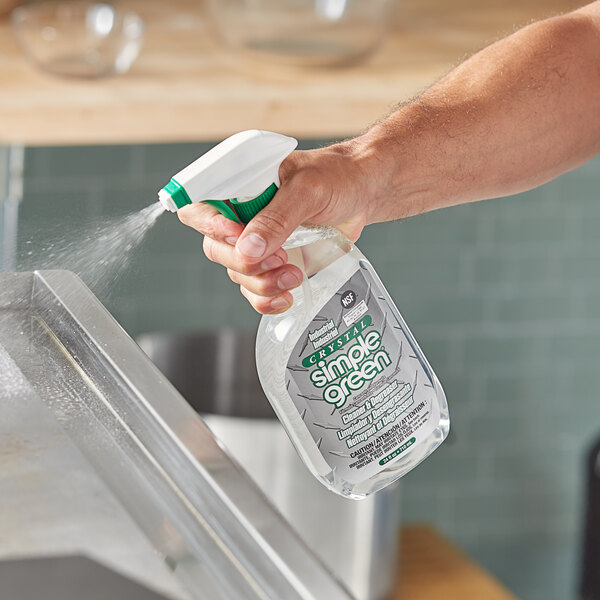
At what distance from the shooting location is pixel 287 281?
1.58 ft

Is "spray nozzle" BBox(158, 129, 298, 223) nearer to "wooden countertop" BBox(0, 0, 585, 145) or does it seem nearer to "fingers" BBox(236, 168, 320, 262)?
"fingers" BBox(236, 168, 320, 262)

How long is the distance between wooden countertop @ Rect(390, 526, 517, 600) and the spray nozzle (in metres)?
1.03

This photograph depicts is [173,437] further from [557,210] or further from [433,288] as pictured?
[557,210]

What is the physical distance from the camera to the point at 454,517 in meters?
1.93

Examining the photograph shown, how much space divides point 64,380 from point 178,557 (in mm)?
132

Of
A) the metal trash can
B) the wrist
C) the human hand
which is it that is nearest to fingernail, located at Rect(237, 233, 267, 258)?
the human hand

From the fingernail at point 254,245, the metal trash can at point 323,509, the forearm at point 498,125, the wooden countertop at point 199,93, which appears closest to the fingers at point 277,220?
the fingernail at point 254,245

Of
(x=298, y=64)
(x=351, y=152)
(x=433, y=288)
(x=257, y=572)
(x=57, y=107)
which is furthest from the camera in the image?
(x=433, y=288)

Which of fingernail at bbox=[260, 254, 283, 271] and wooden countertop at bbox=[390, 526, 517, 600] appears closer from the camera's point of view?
fingernail at bbox=[260, 254, 283, 271]

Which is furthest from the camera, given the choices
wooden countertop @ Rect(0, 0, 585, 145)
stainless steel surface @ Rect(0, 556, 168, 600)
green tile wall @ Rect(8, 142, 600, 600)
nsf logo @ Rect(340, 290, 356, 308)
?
green tile wall @ Rect(8, 142, 600, 600)

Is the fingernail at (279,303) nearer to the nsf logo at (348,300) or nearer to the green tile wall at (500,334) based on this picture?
the nsf logo at (348,300)

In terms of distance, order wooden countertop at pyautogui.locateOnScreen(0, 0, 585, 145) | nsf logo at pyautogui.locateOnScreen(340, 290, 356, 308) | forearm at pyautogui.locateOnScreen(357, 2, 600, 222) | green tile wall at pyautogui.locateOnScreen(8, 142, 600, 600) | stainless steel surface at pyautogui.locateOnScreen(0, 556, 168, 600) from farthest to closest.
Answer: green tile wall at pyautogui.locateOnScreen(8, 142, 600, 600) < wooden countertop at pyautogui.locateOnScreen(0, 0, 585, 145) < forearm at pyautogui.locateOnScreen(357, 2, 600, 222) < nsf logo at pyautogui.locateOnScreen(340, 290, 356, 308) < stainless steel surface at pyautogui.locateOnScreen(0, 556, 168, 600)

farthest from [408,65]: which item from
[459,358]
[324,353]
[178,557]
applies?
[178,557]

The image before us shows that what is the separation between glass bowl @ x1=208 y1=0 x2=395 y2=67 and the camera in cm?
123
